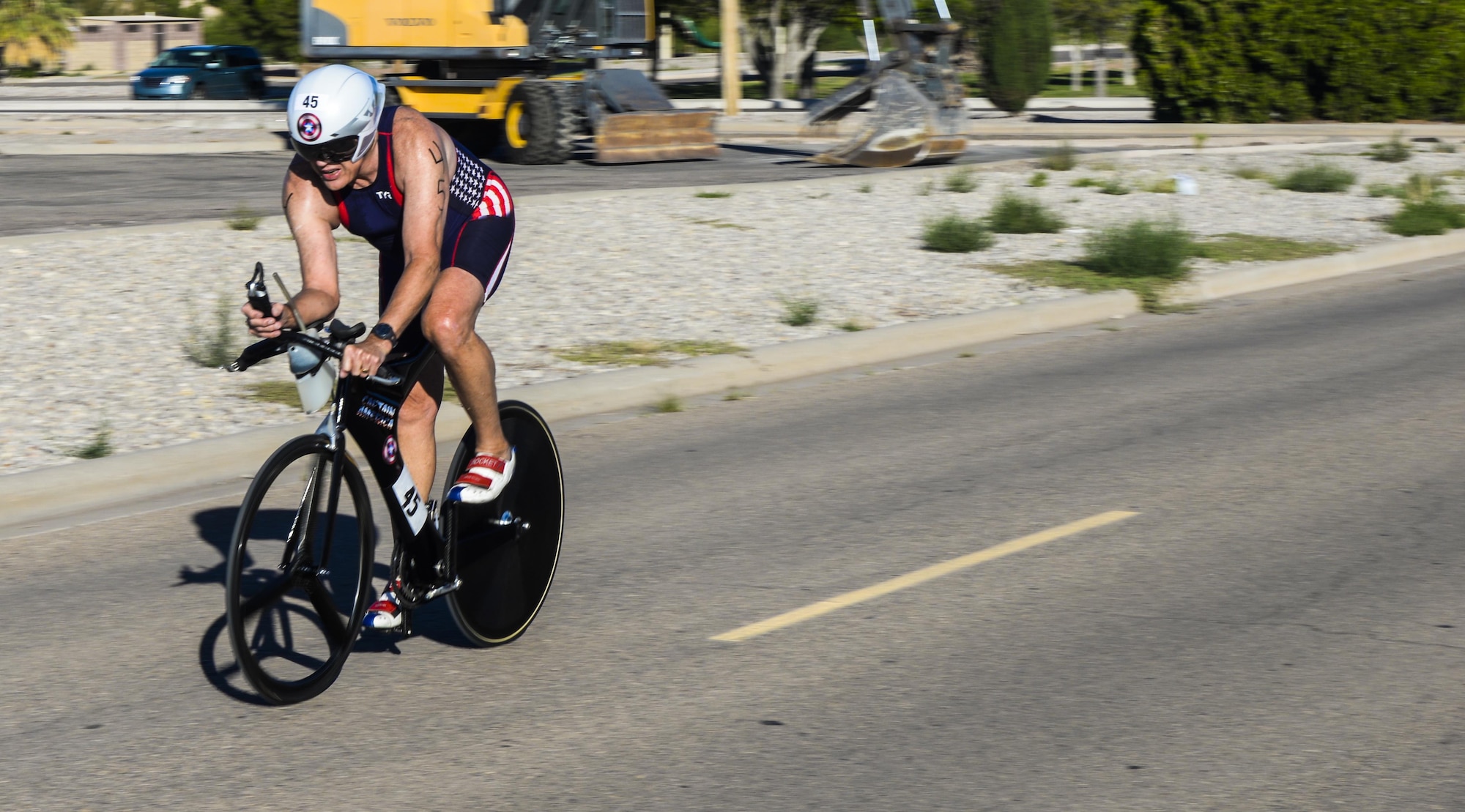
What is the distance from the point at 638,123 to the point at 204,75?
1064 inches

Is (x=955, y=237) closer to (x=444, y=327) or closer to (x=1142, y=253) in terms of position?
(x=1142, y=253)

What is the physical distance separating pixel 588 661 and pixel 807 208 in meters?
13.0

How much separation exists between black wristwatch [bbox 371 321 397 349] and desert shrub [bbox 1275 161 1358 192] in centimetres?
1794

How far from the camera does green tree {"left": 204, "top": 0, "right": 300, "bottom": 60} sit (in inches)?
2657

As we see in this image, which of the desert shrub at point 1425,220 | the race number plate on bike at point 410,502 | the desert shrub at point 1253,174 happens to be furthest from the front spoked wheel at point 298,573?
the desert shrub at point 1253,174

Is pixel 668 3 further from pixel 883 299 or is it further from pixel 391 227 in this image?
pixel 391 227

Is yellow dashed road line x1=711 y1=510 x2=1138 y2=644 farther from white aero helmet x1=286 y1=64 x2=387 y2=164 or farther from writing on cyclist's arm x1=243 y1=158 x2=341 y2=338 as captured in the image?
white aero helmet x1=286 y1=64 x2=387 y2=164

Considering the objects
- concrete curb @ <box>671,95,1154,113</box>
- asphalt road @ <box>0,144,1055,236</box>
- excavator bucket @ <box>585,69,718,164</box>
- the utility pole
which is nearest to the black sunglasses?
asphalt road @ <box>0,144,1055,236</box>

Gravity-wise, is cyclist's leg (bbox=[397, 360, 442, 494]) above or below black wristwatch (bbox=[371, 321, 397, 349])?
below

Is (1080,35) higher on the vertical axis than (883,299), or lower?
higher

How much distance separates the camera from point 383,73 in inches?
1129

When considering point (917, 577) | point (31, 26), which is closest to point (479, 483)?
point (917, 577)

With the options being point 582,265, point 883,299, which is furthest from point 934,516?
point 582,265

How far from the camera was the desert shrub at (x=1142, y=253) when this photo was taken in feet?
45.5
